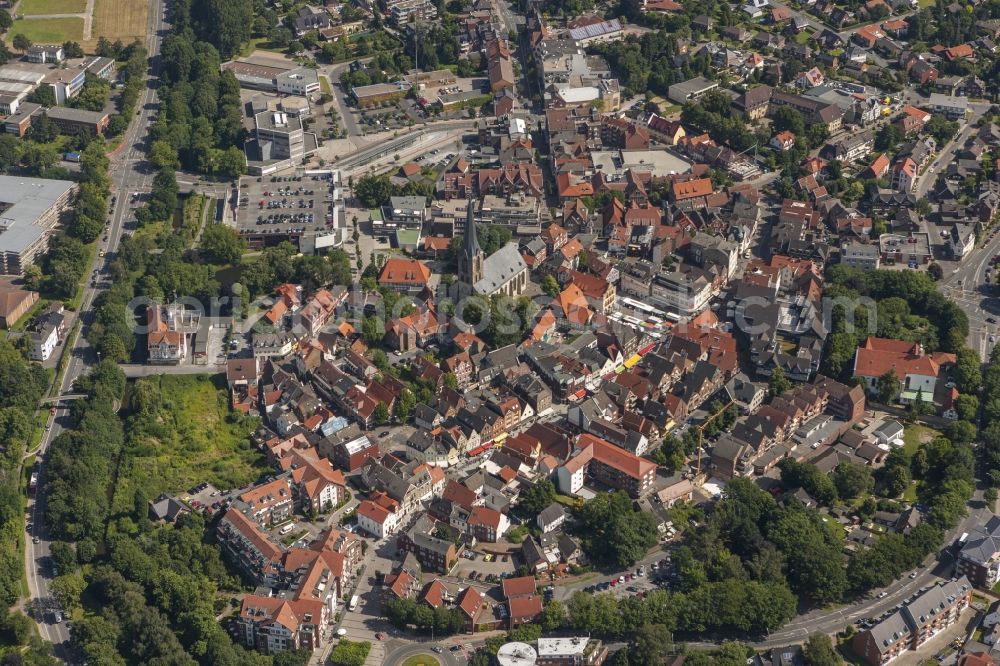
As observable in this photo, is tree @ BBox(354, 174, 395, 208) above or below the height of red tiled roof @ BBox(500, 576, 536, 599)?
above

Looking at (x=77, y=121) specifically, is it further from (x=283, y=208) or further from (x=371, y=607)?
(x=371, y=607)

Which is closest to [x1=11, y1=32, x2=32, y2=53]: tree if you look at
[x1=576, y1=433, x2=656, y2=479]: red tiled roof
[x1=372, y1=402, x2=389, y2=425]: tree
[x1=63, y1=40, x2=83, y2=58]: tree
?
[x1=63, y1=40, x2=83, y2=58]: tree

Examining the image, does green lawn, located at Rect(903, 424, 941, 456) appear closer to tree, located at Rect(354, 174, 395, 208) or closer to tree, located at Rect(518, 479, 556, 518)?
tree, located at Rect(518, 479, 556, 518)

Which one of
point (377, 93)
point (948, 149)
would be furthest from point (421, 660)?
point (948, 149)

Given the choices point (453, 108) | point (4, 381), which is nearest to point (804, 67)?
point (453, 108)

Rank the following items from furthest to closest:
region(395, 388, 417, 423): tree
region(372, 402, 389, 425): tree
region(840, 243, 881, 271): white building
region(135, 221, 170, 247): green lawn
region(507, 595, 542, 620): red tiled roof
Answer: region(135, 221, 170, 247): green lawn
region(840, 243, 881, 271): white building
region(395, 388, 417, 423): tree
region(372, 402, 389, 425): tree
region(507, 595, 542, 620): red tiled roof

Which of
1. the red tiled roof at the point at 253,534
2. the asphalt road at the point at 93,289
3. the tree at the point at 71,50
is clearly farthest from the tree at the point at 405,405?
the tree at the point at 71,50

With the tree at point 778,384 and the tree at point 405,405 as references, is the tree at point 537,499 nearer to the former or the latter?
the tree at point 405,405
